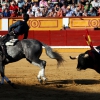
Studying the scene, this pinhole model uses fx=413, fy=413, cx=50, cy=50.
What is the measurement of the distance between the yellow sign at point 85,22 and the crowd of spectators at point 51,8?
0.89ft

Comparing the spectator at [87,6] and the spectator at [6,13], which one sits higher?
the spectator at [87,6]

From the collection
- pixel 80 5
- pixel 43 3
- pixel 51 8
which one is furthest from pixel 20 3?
pixel 80 5

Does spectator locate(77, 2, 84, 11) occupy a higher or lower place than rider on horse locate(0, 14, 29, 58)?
lower

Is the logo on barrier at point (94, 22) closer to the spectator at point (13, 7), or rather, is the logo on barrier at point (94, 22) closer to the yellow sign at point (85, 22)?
the yellow sign at point (85, 22)

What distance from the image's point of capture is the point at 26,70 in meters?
11.0

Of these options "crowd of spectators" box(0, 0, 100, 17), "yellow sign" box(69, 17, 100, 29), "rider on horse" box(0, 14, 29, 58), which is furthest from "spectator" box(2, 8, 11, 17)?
"rider on horse" box(0, 14, 29, 58)

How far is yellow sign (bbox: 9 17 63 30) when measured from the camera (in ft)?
59.5

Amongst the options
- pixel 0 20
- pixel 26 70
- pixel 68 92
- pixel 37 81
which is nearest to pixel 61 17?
pixel 0 20

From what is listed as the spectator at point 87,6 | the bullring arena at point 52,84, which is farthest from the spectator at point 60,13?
the bullring arena at point 52,84

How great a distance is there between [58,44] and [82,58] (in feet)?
29.1

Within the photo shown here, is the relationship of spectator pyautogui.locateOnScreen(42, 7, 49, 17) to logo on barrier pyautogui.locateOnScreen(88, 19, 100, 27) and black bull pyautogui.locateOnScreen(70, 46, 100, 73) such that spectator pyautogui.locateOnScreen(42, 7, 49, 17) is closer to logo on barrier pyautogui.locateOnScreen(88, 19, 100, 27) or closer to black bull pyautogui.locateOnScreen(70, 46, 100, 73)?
logo on barrier pyautogui.locateOnScreen(88, 19, 100, 27)

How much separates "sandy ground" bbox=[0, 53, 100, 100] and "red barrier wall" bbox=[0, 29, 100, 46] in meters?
5.77

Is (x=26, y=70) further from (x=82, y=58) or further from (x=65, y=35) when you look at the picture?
(x=65, y=35)

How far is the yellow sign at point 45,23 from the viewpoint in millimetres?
18125
